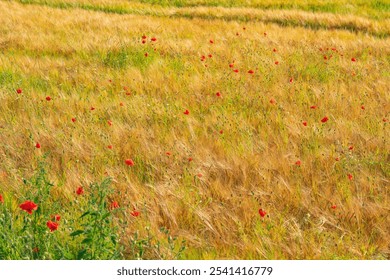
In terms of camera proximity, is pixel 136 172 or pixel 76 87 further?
pixel 76 87

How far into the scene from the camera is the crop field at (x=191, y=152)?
93.0 inches

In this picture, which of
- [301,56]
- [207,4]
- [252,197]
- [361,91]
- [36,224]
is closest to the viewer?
[36,224]

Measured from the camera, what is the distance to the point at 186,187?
114 inches

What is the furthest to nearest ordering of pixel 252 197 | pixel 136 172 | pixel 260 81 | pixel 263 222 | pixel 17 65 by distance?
pixel 17 65, pixel 260 81, pixel 136 172, pixel 252 197, pixel 263 222

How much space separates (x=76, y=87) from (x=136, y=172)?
7.56ft

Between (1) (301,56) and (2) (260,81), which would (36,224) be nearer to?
(2) (260,81)

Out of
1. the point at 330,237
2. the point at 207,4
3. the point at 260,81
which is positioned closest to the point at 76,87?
the point at 260,81

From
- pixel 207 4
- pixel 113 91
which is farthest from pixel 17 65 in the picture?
pixel 207 4

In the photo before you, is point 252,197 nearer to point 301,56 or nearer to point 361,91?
point 361,91

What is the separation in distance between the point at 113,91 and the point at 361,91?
8.40 feet

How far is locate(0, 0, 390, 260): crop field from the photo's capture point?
236cm

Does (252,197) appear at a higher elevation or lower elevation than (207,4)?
higher

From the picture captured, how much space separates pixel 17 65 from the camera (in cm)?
589

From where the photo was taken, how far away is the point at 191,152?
3.33 m
